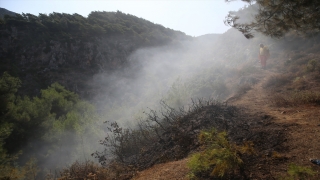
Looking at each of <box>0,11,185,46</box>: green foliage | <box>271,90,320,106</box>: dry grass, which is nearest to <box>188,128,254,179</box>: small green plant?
<box>271,90,320,106</box>: dry grass

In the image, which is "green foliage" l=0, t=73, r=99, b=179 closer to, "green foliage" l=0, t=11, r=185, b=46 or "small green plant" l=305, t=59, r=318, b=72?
"small green plant" l=305, t=59, r=318, b=72

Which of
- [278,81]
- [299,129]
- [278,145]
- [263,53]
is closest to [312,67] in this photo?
[278,81]

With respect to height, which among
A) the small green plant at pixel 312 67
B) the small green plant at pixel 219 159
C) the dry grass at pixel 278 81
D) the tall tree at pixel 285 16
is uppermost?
the tall tree at pixel 285 16

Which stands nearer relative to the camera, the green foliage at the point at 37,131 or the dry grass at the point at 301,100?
the dry grass at the point at 301,100

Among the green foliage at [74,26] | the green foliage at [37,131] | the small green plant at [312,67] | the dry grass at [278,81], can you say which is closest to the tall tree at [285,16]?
the dry grass at [278,81]

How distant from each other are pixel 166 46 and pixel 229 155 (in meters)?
27.4

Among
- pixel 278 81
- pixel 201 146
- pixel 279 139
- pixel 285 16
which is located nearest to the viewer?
pixel 279 139

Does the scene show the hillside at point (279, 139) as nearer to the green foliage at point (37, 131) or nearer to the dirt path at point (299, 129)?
the dirt path at point (299, 129)

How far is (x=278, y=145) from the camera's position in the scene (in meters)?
3.28

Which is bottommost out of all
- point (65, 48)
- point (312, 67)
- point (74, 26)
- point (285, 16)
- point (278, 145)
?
point (278, 145)

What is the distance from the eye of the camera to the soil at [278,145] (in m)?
2.66

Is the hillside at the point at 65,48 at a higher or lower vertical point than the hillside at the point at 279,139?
higher

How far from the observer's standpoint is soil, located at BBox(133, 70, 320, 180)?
2660mm

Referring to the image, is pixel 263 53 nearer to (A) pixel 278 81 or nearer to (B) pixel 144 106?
(A) pixel 278 81
